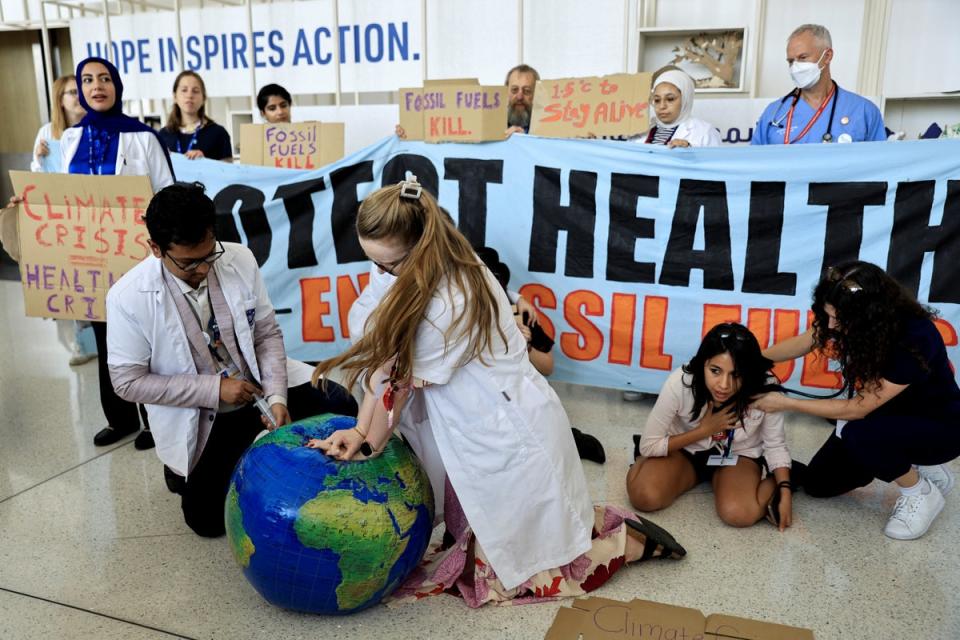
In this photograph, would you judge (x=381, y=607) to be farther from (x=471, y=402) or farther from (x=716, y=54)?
(x=716, y=54)

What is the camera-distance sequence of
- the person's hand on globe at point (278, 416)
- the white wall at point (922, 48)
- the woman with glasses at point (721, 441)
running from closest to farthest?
the person's hand on globe at point (278, 416), the woman with glasses at point (721, 441), the white wall at point (922, 48)

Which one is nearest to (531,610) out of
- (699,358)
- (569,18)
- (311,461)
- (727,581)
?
(727,581)

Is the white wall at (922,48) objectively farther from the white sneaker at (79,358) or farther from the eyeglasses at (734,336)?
the white sneaker at (79,358)

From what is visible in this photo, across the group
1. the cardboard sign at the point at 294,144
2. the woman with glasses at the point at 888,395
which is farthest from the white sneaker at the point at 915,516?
the cardboard sign at the point at 294,144

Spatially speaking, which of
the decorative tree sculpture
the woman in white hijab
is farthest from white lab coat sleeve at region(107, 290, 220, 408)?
the decorative tree sculpture

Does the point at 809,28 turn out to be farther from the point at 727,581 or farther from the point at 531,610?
the point at 531,610

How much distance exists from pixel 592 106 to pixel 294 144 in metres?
1.63

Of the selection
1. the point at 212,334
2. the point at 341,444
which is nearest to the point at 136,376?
the point at 212,334

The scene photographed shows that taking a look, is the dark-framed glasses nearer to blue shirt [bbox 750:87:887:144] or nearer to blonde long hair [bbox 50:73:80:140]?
blue shirt [bbox 750:87:887:144]

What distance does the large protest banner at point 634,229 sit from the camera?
3393 mm

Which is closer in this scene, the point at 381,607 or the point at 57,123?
the point at 381,607

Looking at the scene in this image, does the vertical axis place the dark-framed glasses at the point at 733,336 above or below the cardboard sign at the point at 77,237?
below

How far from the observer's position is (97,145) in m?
3.50

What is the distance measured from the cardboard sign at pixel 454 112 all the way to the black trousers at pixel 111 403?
1792mm
